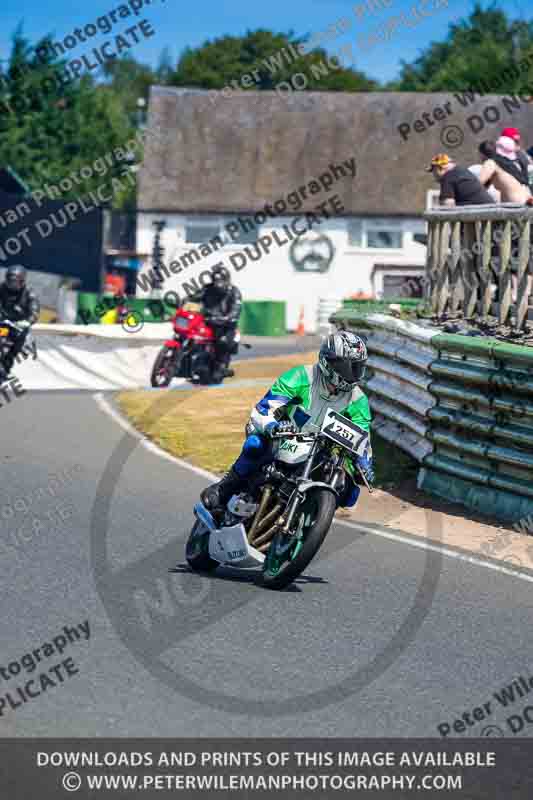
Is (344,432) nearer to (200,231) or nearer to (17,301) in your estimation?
(17,301)

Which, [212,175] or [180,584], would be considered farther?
[212,175]

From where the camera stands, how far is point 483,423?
12.0 m

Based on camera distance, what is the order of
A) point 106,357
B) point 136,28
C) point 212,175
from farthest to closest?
point 212,175, point 136,28, point 106,357

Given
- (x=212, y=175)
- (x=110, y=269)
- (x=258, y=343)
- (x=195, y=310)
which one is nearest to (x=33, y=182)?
(x=110, y=269)

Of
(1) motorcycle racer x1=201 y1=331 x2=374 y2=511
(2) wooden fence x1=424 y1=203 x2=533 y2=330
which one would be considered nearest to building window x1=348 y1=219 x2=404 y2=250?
(2) wooden fence x1=424 y1=203 x2=533 y2=330

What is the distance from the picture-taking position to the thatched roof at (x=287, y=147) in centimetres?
5216

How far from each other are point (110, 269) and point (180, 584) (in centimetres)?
4948

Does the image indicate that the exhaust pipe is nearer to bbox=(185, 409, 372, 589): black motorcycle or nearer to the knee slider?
bbox=(185, 409, 372, 589): black motorcycle

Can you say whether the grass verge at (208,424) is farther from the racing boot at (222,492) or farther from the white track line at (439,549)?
the racing boot at (222,492)

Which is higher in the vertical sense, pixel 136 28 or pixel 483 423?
pixel 136 28

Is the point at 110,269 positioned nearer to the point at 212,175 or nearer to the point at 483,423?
the point at 212,175

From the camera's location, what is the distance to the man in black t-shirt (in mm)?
14703
